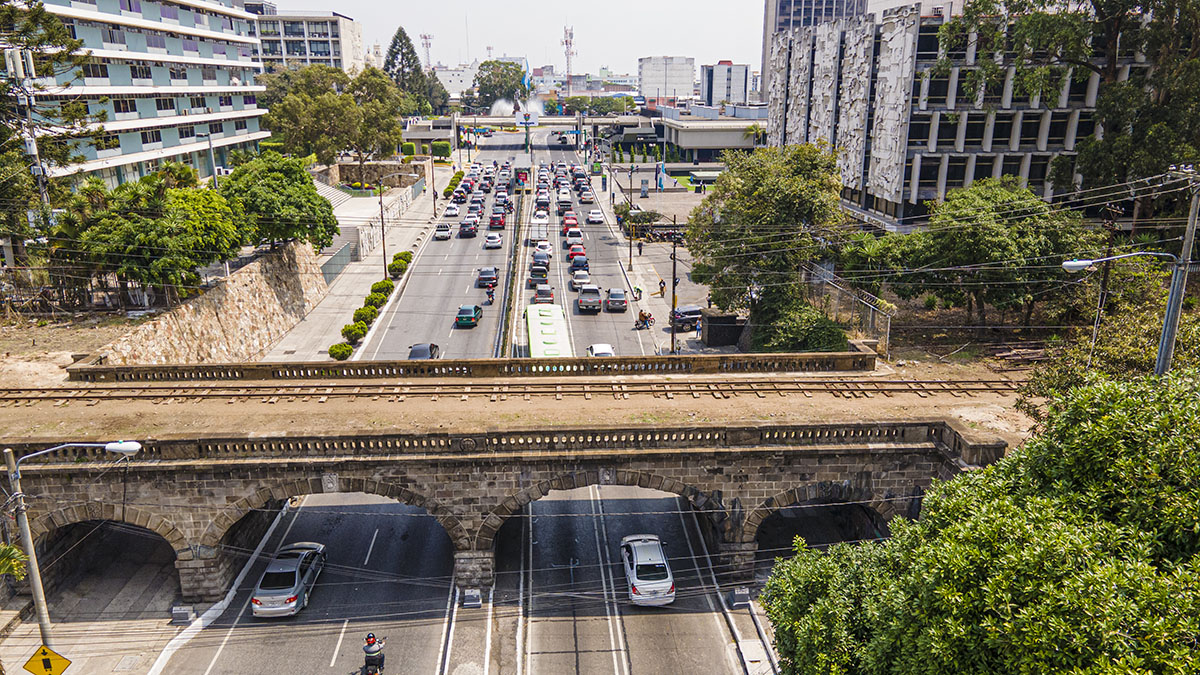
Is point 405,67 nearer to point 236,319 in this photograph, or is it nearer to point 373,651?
point 236,319

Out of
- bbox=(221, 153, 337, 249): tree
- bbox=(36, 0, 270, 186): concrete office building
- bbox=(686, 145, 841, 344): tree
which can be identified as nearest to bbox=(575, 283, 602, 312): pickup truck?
bbox=(686, 145, 841, 344): tree

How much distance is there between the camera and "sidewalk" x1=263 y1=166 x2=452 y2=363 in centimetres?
5784

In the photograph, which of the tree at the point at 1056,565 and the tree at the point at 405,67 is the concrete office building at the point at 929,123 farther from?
the tree at the point at 405,67

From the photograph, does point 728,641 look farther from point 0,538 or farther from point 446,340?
point 446,340

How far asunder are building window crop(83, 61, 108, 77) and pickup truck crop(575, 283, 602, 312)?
160ft

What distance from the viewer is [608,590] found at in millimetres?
30422

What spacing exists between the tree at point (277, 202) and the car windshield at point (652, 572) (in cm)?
4028

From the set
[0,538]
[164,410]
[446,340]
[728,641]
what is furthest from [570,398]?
[446,340]

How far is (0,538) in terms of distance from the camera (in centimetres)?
2769

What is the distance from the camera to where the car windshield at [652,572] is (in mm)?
29266

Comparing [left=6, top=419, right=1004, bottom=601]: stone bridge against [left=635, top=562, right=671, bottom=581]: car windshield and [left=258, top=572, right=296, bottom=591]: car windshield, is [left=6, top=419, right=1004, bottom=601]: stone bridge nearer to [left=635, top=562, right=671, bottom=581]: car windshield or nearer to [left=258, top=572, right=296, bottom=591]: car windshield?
[left=258, top=572, right=296, bottom=591]: car windshield

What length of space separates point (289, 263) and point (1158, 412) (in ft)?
203

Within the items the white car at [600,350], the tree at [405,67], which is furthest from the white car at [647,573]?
the tree at [405,67]

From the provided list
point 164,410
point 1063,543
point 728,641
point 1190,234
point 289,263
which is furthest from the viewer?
point 289,263
